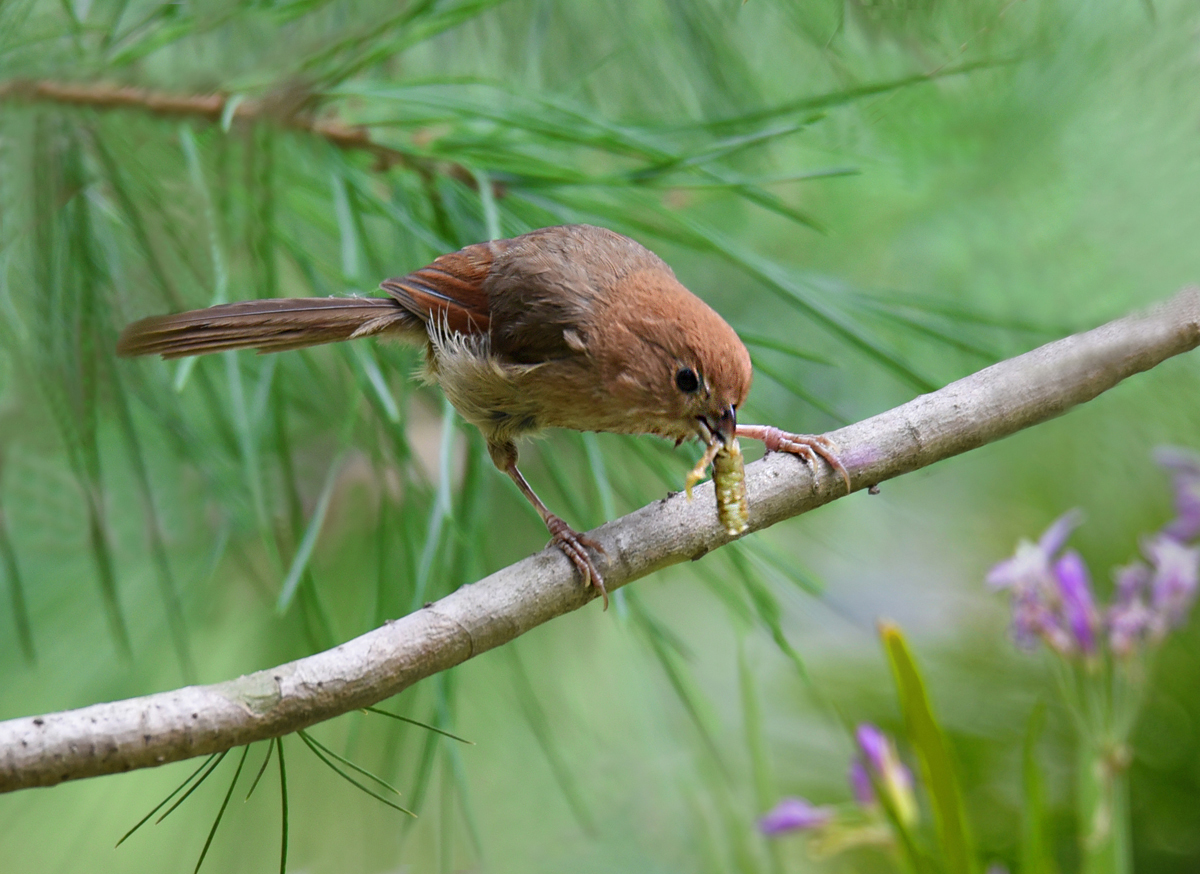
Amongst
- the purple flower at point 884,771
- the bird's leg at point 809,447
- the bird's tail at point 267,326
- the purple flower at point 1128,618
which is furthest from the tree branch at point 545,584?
the purple flower at point 1128,618

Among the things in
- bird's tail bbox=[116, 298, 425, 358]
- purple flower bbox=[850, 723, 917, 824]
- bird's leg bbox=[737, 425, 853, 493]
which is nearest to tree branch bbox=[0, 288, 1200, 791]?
bird's leg bbox=[737, 425, 853, 493]

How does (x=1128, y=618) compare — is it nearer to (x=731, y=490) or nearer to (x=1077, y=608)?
(x=1077, y=608)

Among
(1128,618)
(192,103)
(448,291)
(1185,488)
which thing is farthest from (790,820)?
(192,103)

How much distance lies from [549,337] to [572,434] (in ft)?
0.76

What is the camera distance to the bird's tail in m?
0.98

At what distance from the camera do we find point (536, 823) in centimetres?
221

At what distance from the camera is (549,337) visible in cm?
118

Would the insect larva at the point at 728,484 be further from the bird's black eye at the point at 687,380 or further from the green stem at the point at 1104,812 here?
the green stem at the point at 1104,812

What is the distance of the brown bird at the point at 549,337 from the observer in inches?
39.6

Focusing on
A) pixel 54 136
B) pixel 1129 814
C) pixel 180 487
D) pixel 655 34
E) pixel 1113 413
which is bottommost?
pixel 1129 814

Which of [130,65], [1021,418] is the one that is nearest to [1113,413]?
[1021,418]

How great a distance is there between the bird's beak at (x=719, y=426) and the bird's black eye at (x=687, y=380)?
3 cm

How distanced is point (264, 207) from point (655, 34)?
69cm

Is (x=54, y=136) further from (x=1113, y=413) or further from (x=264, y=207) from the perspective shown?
(x=1113, y=413)
